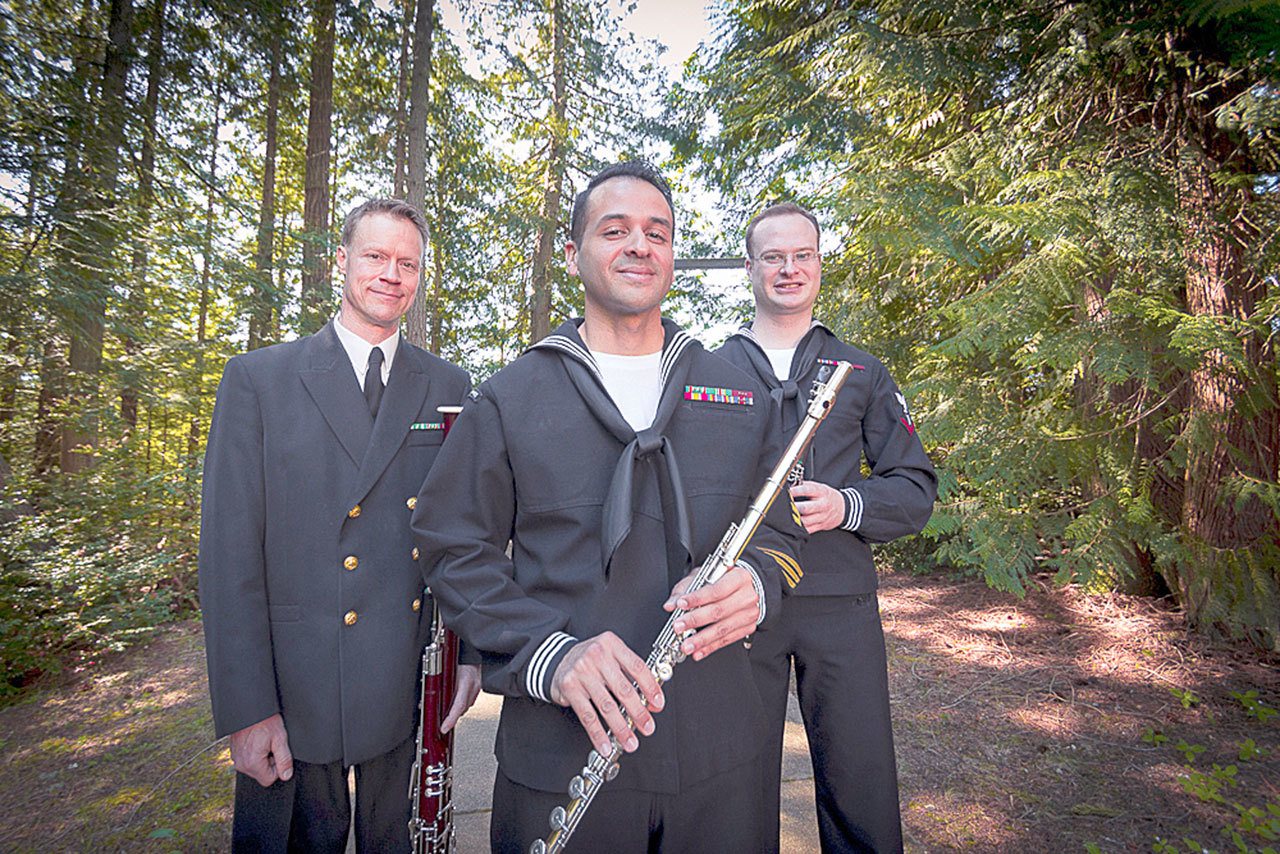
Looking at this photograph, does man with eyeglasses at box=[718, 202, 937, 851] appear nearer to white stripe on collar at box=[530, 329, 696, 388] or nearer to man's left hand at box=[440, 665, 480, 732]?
white stripe on collar at box=[530, 329, 696, 388]

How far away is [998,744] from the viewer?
4.05 m

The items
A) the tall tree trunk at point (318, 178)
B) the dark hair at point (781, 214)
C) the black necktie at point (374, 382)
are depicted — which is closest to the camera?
the black necktie at point (374, 382)

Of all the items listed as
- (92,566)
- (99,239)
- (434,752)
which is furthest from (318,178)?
(434,752)

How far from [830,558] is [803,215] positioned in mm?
1571

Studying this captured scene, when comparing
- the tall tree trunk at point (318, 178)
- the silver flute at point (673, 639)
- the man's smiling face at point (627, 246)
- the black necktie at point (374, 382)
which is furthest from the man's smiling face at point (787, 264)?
the tall tree trunk at point (318, 178)

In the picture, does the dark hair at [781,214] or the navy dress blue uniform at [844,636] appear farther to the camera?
the dark hair at [781,214]

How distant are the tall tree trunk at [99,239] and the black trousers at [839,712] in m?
7.27

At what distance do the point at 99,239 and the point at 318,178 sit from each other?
14.1ft

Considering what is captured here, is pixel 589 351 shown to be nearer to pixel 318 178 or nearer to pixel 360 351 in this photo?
pixel 360 351

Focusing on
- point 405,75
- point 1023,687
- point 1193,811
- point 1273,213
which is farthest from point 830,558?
point 405,75

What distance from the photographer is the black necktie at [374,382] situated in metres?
2.21

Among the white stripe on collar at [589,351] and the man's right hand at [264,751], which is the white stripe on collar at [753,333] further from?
the man's right hand at [264,751]

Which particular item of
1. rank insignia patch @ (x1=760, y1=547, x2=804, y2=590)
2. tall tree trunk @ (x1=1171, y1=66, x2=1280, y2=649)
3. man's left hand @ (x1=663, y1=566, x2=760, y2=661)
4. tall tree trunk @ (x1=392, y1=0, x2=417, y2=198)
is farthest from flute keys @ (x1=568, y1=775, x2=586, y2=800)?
tall tree trunk @ (x1=392, y1=0, x2=417, y2=198)

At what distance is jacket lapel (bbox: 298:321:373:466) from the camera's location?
2092 mm
